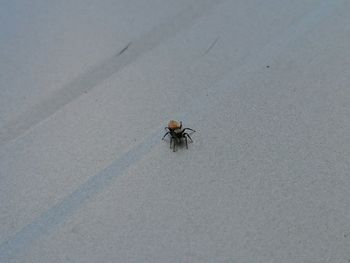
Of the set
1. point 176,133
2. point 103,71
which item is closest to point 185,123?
point 176,133

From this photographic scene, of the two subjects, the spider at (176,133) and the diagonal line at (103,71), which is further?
the diagonal line at (103,71)

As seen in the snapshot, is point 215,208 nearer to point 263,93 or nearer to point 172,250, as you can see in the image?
point 172,250

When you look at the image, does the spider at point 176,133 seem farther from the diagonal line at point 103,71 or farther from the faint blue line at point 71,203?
the diagonal line at point 103,71

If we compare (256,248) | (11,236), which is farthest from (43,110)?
(256,248)

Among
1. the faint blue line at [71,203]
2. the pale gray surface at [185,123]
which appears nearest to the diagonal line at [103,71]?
the pale gray surface at [185,123]

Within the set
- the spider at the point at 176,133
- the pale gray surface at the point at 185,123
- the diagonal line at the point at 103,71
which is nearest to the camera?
the pale gray surface at the point at 185,123

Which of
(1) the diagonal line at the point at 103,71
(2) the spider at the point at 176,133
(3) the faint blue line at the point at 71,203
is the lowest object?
(3) the faint blue line at the point at 71,203

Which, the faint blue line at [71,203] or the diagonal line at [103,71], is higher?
the diagonal line at [103,71]

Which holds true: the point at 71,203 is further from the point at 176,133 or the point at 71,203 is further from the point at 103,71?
Answer: the point at 103,71

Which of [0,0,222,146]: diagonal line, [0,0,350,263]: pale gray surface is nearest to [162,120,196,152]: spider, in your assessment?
[0,0,350,263]: pale gray surface
